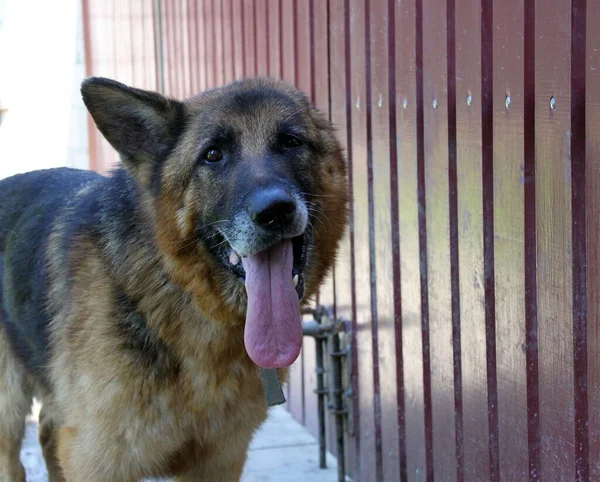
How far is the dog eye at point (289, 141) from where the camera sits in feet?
11.8

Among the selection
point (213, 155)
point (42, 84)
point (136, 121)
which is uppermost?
point (42, 84)

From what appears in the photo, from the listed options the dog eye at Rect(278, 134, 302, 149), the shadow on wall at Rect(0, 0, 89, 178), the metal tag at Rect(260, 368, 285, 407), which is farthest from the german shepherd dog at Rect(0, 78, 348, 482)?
the shadow on wall at Rect(0, 0, 89, 178)

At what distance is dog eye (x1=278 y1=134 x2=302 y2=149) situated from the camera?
3600 mm

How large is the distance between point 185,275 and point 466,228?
117cm

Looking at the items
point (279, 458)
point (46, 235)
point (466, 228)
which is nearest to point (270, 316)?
point (466, 228)

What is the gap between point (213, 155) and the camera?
355 cm

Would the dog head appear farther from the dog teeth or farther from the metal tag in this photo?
the metal tag

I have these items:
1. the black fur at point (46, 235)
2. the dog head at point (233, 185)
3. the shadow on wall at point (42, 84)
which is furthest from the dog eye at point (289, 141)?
the shadow on wall at point (42, 84)

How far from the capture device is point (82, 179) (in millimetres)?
4645

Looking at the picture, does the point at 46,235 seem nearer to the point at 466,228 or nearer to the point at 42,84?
the point at 466,228

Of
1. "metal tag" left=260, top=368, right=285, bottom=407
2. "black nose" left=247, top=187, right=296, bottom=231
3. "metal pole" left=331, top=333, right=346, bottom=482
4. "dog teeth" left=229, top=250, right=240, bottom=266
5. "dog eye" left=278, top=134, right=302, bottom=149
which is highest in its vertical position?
"dog eye" left=278, top=134, right=302, bottom=149

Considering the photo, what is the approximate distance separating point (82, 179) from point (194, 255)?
1.38 m

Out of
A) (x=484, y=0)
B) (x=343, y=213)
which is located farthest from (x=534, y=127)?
(x=343, y=213)

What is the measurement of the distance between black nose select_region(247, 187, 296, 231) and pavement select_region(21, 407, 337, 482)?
2.19 m
